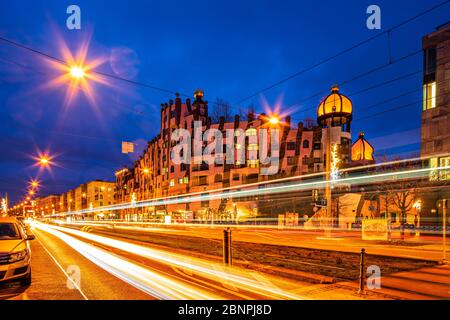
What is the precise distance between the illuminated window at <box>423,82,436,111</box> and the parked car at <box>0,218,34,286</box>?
116ft

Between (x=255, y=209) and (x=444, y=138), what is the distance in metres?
29.0

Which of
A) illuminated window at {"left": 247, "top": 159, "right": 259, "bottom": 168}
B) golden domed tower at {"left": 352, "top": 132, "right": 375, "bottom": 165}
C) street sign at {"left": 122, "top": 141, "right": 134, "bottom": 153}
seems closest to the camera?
street sign at {"left": 122, "top": 141, "right": 134, "bottom": 153}

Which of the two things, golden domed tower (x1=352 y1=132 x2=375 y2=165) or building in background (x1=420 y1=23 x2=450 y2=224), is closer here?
building in background (x1=420 y1=23 x2=450 y2=224)

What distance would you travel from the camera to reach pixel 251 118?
59438 mm

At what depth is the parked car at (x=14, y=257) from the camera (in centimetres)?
855

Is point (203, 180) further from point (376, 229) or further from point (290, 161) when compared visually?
point (376, 229)

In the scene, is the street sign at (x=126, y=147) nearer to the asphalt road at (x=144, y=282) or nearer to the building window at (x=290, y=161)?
the asphalt road at (x=144, y=282)

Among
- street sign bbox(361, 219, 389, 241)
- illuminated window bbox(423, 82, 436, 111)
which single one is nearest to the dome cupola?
street sign bbox(361, 219, 389, 241)

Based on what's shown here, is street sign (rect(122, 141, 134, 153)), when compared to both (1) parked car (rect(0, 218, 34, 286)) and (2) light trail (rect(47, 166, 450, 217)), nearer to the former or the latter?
(2) light trail (rect(47, 166, 450, 217))

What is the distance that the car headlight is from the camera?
873cm
